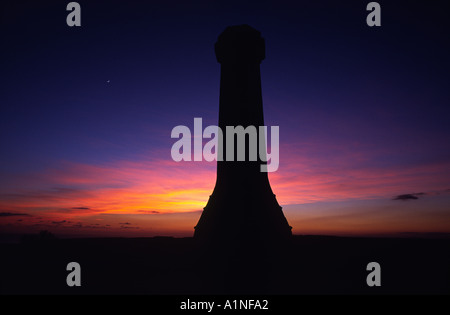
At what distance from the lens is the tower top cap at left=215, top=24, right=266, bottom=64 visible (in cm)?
1173

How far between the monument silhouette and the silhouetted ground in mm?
709

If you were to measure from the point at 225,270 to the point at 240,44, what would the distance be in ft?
27.3

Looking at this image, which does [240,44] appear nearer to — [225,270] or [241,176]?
[241,176]

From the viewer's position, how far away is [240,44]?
11.8m

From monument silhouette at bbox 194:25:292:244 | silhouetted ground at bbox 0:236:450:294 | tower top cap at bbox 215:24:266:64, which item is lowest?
silhouetted ground at bbox 0:236:450:294

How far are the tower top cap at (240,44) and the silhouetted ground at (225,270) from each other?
7206 mm

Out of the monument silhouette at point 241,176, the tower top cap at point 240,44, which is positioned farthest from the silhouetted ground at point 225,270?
the tower top cap at point 240,44

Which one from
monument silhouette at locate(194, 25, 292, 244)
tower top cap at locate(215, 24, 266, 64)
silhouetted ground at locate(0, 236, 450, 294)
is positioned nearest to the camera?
silhouetted ground at locate(0, 236, 450, 294)

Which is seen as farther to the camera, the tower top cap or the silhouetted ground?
the tower top cap

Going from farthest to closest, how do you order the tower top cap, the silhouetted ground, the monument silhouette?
the tower top cap < the monument silhouette < the silhouetted ground

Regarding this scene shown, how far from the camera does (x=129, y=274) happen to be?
13344 mm

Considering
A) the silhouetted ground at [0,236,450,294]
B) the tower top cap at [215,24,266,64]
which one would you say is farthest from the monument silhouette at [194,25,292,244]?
the silhouetted ground at [0,236,450,294]

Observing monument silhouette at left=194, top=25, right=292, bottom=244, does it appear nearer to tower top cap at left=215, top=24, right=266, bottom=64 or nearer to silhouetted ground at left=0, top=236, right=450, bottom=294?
tower top cap at left=215, top=24, right=266, bottom=64
